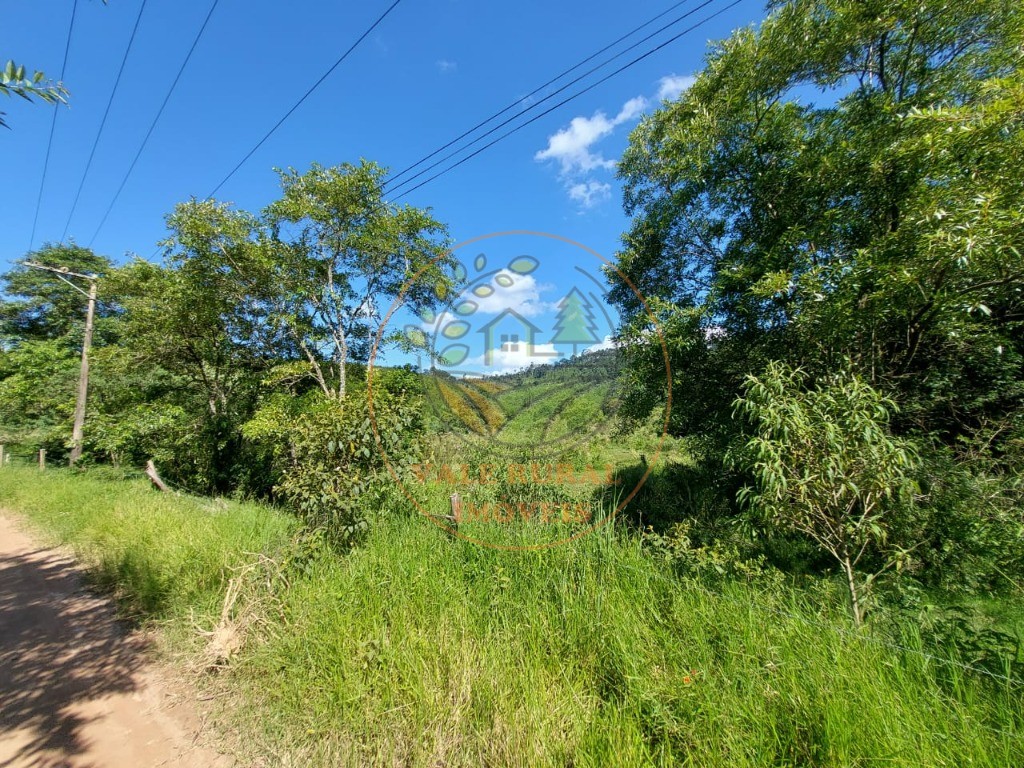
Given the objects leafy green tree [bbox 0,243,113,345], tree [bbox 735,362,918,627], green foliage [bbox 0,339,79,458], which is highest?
leafy green tree [bbox 0,243,113,345]

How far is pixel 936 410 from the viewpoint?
13.4 feet

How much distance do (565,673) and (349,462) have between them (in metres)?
2.32

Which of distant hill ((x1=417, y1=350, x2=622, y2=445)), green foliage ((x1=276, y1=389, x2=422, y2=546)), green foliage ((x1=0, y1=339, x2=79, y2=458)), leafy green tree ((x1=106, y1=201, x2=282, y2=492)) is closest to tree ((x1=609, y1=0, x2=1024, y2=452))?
distant hill ((x1=417, y1=350, x2=622, y2=445))

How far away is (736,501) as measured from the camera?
345 cm

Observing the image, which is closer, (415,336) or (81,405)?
(415,336)

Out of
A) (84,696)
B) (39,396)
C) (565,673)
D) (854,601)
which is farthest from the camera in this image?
(39,396)

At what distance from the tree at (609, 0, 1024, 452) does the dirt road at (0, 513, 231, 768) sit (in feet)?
17.2

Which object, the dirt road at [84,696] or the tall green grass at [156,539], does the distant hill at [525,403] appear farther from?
the dirt road at [84,696]

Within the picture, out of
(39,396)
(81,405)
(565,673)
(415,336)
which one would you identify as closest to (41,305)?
(39,396)

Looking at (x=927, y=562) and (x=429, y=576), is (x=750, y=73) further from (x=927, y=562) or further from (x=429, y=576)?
(x=429, y=576)

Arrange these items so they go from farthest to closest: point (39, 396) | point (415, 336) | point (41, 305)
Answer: point (41, 305) → point (39, 396) → point (415, 336)

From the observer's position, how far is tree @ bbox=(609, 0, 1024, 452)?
2793 mm

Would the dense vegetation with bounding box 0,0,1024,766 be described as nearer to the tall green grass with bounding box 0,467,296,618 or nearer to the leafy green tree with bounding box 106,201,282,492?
the tall green grass with bounding box 0,467,296,618

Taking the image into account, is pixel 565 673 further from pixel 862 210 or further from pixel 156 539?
pixel 862 210
